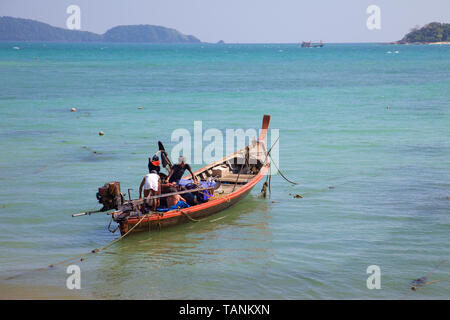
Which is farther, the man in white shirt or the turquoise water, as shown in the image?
the man in white shirt

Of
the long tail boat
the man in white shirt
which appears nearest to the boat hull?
the long tail boat

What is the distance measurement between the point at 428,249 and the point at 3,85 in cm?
4616

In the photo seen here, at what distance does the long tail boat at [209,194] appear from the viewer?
508 inches

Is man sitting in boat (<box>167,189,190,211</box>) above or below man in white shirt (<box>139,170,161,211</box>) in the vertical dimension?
below

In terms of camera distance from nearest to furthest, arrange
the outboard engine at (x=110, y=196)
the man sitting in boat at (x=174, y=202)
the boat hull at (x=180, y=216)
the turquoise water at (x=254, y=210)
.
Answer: the turquoise water at (x=254, y=210)
the outboard engine at (x=110, y=196)
the boat hull at (x=180, y=216)
the man sitting in boat at (x=174, y=202)

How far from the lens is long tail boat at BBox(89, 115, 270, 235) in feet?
42.3

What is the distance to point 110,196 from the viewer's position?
1284 cm

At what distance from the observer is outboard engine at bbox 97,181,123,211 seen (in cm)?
1280

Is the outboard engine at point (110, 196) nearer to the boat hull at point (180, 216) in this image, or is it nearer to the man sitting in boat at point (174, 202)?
the boat hull at point (180, 216)

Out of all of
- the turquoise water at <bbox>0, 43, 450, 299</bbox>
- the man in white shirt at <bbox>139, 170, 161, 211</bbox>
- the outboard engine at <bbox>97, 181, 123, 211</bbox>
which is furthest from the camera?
the man in white shirt at <bbox>139, 170, 161, 211</bbox>

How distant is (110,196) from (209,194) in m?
3.28

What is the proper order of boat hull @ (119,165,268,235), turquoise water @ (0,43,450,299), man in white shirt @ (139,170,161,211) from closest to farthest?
turquoise water @ (0,43,450,299) < boat hull @ (119,165,268,235) < man in white shirt @ (139,170,161,211)

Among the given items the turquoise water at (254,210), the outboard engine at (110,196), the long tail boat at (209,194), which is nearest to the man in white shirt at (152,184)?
the long tail boat at (209,194)

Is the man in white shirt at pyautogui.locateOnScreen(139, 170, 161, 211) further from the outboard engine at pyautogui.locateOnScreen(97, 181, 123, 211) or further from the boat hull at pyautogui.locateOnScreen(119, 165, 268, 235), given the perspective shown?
the outboard engine at pyautogui.locateOnScreen(97, 181, 123, 211)
